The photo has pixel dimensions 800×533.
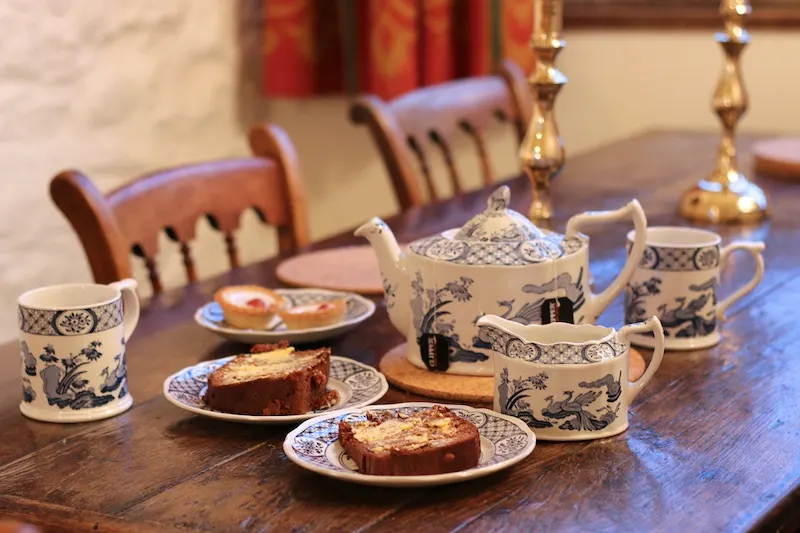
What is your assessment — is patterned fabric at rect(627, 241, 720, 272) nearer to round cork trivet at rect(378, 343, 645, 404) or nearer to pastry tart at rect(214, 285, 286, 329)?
round cork trivet at rect(378, 343, 645, 404)

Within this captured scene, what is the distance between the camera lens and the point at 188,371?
0.99 metres

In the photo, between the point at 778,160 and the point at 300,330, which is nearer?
the point at 300,330

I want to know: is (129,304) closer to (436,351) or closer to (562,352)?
(436,351)

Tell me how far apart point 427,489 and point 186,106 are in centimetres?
216

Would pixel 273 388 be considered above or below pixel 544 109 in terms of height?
below

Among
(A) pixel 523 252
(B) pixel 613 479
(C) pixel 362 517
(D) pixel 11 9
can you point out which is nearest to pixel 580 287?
(A) pixel 523 252

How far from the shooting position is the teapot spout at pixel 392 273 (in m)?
1.02

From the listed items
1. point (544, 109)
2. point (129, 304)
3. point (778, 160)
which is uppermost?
point (544, 109)

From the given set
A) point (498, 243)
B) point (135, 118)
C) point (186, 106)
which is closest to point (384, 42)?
point (186, 106)

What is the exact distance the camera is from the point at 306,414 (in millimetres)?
896

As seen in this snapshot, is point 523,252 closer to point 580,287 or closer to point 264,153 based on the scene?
point 580,287

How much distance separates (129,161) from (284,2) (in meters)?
0.56

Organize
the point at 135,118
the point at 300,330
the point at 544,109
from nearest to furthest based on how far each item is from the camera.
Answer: the point at 300,330 → the point at 544,109 → the point at 135,118

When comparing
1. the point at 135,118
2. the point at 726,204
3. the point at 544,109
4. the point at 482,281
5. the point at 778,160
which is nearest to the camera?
the point at 482,281
